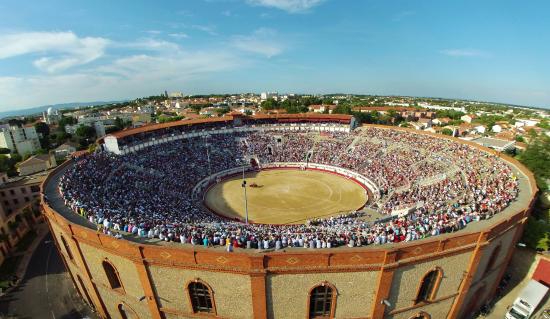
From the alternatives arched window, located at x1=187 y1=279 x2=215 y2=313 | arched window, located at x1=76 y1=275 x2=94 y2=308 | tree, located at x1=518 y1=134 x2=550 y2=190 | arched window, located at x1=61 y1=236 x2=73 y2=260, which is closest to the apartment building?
arched window, located at x1=76 y1=275 x2=94 y2=308

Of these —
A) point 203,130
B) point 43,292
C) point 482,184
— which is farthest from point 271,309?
A: point 203,130

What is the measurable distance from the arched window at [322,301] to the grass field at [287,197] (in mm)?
15522

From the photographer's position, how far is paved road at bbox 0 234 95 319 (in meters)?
23.8

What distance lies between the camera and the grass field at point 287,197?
35094 mm

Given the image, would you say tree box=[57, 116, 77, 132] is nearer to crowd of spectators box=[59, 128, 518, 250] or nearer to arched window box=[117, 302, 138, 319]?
crowd of spectators box=[59, 128, 518, 250]

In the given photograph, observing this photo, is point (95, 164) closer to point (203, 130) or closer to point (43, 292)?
point (43, 292)

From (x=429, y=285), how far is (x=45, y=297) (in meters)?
33.2

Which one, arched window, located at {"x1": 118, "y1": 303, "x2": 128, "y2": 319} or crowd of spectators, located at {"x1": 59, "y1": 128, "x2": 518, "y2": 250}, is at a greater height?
crowd of spectators, located at {"x1": 59, "y1": 128, "x2": 518, "y2": 250}

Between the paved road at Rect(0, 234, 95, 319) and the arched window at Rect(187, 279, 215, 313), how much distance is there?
1283 cm

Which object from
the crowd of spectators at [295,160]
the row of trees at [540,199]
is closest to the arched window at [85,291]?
the crowd of spectators at [295,160]

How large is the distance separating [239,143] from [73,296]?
1497 inches

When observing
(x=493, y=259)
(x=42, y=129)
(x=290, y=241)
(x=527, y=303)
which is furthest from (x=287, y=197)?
(x=42, y=129)

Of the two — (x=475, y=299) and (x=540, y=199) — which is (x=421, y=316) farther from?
(x=540, y=199)

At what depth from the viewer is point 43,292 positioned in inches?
1032
